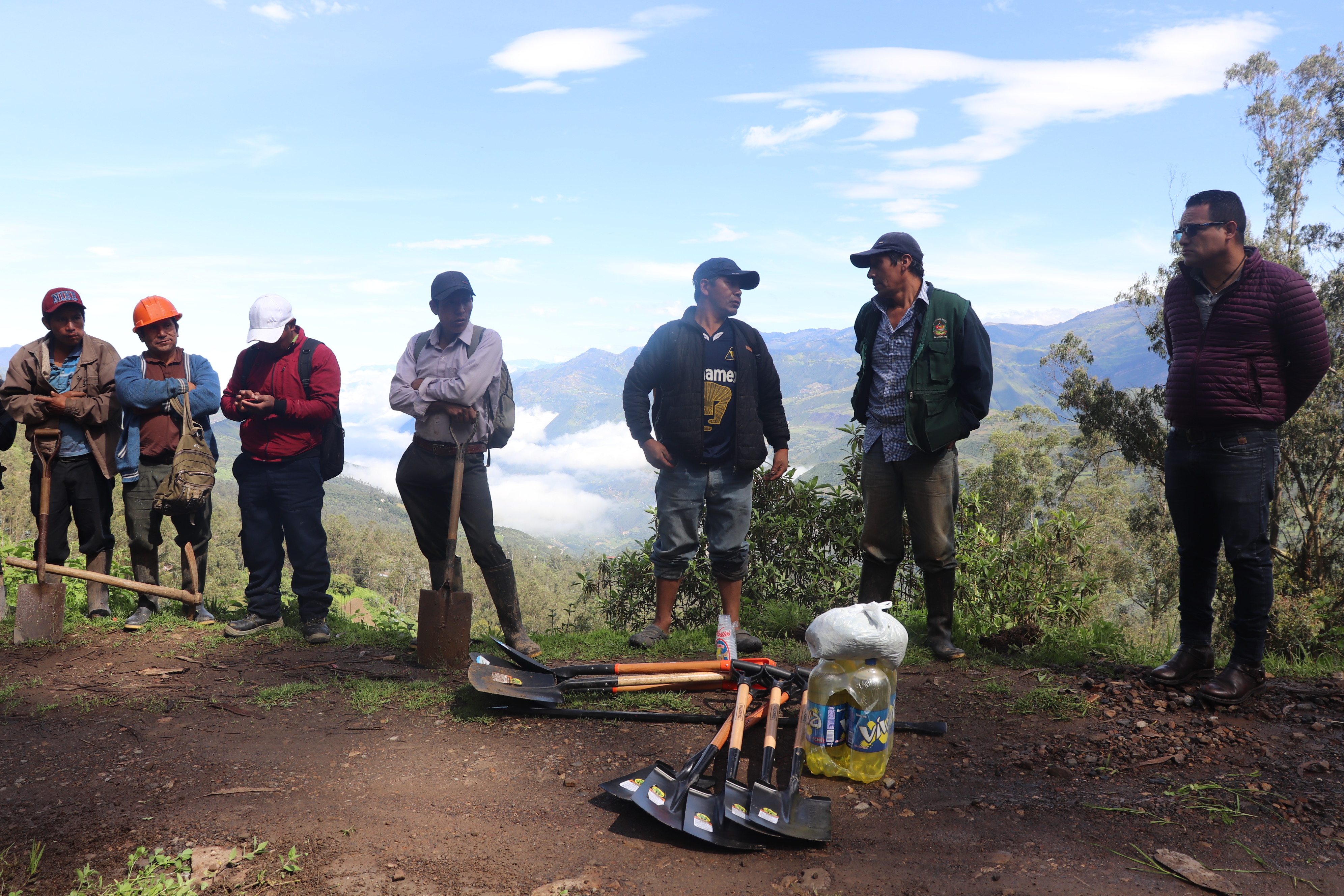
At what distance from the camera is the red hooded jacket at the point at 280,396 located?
18.5 ft

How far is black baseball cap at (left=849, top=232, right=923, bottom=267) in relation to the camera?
477 cm

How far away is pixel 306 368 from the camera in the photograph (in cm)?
567

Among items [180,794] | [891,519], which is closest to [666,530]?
[891,519]

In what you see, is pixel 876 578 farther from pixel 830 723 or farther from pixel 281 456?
pixel 281 456

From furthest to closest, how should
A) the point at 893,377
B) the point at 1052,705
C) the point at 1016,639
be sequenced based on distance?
the point at 1016,639, the point at 893,377, the point at 1052,705

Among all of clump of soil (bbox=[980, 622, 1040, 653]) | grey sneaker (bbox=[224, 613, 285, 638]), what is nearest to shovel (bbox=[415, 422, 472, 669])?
grey sneaker (bbox=[224, 613, 285, 638])

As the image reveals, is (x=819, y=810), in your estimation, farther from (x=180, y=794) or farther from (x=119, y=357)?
(x=119, y=357)

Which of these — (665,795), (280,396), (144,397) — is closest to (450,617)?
(280,396)

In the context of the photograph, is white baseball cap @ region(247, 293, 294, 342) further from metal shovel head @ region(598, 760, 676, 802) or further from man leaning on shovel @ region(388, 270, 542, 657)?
metal shovel head @ region(598, 760, 676, 802)

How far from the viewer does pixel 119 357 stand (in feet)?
20.0

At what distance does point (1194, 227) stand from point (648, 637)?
12.5 feet

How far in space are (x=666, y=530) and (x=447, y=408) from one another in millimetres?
1576

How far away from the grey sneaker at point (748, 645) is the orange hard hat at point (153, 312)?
178 inches

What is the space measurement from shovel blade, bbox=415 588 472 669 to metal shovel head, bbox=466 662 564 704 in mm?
702
